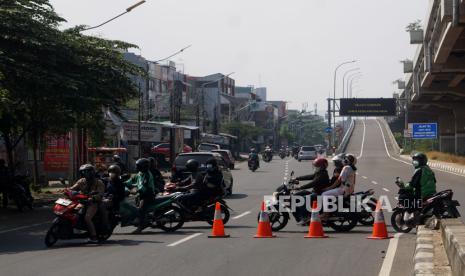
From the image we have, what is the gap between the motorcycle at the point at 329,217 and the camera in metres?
16.1

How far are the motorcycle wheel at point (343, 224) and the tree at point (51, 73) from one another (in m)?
8.41

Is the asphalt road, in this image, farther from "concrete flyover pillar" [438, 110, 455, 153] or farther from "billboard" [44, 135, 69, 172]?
"concrete flyover pillar" [438, 110, 455, 153]

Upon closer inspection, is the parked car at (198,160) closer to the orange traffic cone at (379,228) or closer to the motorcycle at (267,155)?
the orange traffic cone at (379,228)

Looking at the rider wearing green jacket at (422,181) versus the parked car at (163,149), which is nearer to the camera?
the rider wearing green jacket at (422,181)

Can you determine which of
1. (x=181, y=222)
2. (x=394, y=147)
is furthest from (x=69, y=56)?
(x=394, y=147)

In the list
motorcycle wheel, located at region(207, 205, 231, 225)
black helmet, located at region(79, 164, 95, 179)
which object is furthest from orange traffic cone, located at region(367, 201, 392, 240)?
black helmet, located at region(79, 164, 95, 179)

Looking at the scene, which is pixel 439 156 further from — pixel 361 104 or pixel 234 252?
pixel 234 252

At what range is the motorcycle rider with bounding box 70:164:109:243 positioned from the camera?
569 inches

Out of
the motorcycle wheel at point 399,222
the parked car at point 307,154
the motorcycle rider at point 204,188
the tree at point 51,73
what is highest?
the tree at point 51,73

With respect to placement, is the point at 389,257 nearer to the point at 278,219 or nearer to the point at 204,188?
the point at 278,219

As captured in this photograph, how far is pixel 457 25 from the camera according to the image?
29750 mm

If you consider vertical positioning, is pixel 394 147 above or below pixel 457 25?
below

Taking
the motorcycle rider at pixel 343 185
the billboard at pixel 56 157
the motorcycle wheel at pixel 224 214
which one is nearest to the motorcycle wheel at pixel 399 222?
the motorcycle rider at pixel 343 185

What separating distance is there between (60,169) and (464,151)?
5046 centimetres
